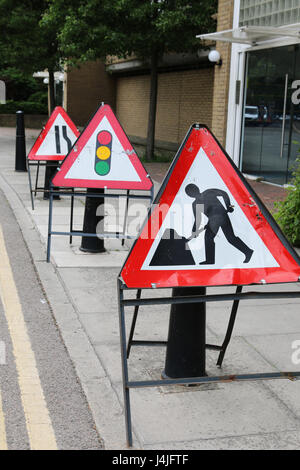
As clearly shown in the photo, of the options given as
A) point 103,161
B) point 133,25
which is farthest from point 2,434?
point 133,25

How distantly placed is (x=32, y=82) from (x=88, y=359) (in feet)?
147

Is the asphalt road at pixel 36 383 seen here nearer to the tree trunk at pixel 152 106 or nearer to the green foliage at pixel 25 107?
the tree trunk at pixel 152 106

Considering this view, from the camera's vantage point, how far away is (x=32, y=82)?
4725cm

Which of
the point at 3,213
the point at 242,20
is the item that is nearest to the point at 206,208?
the point at 3,213

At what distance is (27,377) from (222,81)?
13483 mm

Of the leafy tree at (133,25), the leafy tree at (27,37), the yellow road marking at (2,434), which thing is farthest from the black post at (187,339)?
the leafy tree at (27,37)

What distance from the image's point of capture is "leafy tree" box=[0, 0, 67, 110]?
1046 inches

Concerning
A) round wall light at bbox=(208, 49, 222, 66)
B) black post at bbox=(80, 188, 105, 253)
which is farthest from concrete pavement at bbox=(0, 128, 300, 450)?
round wall light at bbox=(208, 49, 222, 66)

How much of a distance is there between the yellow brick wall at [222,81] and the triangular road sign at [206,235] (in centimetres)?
1302

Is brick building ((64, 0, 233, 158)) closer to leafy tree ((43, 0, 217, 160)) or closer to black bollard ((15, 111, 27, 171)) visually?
leafy tree ((43, 0, 217, 160))

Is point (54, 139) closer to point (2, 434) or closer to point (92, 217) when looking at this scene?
point (92, 217)

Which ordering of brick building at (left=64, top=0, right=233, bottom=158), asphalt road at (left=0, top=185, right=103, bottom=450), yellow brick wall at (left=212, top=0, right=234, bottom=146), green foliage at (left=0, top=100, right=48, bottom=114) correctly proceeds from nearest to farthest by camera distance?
asphalt road at (left=0, top=185, right=103, bottom=450), yellow brick wall at (left=212, top=0, right=234, bottom=146), brick building at (left=64, top=0, right=233, bottom=158), green foliage at (left=0, top=100, right=48, bottom=114)

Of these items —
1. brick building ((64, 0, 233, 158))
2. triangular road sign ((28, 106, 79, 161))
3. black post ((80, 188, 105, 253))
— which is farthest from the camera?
brick building ((64, 0, 233, 158))

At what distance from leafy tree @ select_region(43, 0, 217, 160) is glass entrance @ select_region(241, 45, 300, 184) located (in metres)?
3.09
